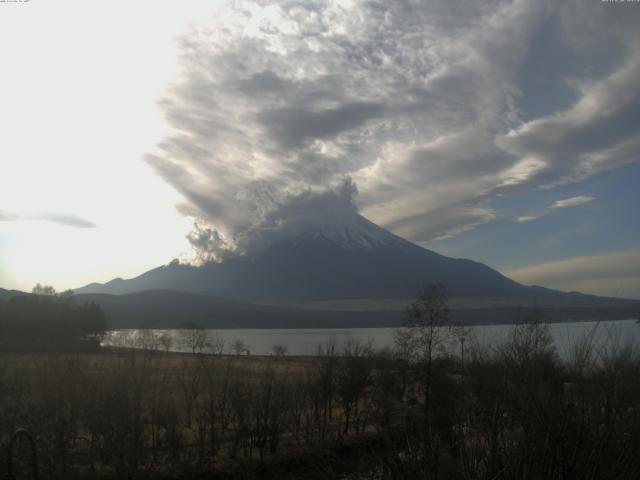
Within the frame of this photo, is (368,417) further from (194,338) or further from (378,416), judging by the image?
(194,338)

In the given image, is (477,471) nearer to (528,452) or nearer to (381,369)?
(528,452)

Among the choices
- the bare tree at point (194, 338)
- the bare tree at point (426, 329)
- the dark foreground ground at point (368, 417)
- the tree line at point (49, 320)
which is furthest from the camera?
the bare tree at point (194, 338)

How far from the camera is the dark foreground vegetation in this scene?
5039mm

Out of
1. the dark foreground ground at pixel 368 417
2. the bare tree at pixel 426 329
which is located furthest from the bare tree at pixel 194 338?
Answer: the dark foreground ground at pixel 368 417

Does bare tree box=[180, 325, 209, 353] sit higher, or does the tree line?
the tree line

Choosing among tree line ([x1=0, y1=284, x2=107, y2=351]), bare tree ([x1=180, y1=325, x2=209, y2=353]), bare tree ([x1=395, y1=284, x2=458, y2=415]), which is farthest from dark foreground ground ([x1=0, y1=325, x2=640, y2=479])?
bare tree ([x1=180, y1=325, x2=209, y2=353])

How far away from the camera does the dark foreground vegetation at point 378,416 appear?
16.5 ft

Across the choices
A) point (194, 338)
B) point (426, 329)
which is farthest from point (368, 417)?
point (194, 338)

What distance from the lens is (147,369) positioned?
20453 mm

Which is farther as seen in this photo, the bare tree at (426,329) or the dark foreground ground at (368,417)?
the bare tree at (426,329)

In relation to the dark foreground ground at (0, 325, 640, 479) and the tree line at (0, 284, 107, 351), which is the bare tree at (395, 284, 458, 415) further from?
the tree line at (0, 284, 107, 351)

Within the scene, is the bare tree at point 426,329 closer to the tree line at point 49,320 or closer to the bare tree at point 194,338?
the tree line at point 49,320

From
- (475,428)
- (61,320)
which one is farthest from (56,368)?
(61,320)

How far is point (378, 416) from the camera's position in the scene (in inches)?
599
